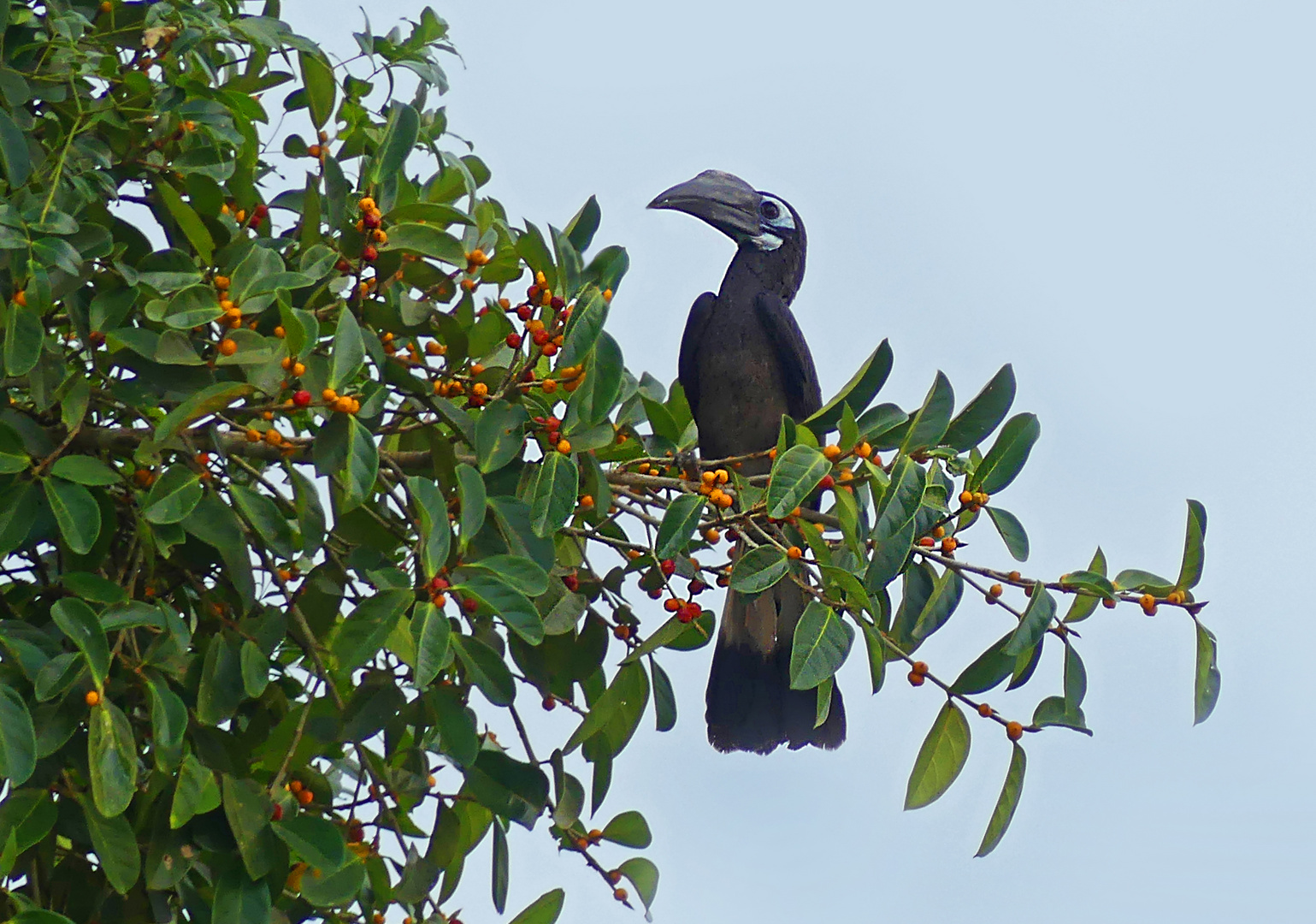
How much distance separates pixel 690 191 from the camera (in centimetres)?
340

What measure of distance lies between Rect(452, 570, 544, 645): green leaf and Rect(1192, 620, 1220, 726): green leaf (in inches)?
35.6

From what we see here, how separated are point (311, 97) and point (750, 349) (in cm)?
132

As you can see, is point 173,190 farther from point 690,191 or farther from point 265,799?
point 690,191

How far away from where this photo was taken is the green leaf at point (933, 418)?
1.93m

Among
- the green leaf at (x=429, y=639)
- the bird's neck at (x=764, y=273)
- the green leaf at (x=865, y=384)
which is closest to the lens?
the green leaf at (x=429, y=639)

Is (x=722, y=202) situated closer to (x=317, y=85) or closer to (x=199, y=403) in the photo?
(x=317, y=85)

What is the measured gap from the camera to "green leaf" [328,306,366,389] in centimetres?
164

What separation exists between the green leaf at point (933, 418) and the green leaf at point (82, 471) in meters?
1.00

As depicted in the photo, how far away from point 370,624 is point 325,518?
316mm

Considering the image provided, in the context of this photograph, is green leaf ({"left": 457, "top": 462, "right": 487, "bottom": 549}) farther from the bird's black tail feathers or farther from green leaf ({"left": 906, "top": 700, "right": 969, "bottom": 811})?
the bird's black tail feathers

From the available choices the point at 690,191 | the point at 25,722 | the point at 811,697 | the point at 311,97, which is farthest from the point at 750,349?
the point at 25,722

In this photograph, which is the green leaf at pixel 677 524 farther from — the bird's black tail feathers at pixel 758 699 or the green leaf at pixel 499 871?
the bird's black tail feathers at pixel 758 699

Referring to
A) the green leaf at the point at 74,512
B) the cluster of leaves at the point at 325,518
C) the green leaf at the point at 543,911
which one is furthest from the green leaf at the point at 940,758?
the green leaf at the point at 74,512

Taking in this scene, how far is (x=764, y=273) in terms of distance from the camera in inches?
137
